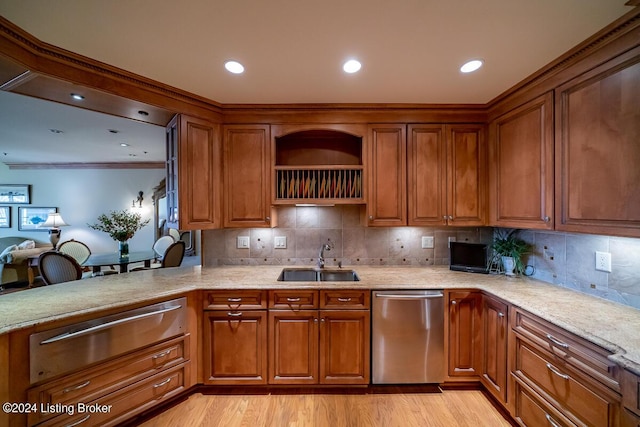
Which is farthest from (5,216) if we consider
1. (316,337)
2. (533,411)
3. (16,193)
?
(533,411)

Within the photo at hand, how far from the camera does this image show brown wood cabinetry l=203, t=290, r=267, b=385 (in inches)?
80.5

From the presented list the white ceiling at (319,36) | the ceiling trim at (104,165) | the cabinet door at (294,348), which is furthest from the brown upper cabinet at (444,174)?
the ceiling trim at (104,165)

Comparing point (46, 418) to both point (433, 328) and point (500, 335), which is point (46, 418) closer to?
point (433, 328)

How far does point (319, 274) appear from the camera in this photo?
2535 mm

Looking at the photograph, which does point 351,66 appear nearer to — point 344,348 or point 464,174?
point 464,174

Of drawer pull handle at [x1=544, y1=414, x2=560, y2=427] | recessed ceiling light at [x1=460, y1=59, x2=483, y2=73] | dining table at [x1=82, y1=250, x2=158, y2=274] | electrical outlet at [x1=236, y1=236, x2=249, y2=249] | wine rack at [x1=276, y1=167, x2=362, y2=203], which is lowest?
drawer pull handle at [x1=544, y1=414, x2=560, y2=427]

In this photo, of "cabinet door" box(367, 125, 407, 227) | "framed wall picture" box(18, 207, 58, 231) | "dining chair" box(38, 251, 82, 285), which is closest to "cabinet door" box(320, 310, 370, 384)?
"cabinet door" box(367, 125, 407, 227)

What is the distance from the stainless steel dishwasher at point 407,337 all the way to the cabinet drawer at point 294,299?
0.51 meters

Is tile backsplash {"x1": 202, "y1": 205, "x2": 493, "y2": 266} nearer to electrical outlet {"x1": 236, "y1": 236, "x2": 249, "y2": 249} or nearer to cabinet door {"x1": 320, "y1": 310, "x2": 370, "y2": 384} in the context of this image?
electrical outlet {"x1": 236, "y1": 236, "x2": 249, "y2": 249}

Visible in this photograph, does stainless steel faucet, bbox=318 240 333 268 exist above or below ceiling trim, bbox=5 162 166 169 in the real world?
below

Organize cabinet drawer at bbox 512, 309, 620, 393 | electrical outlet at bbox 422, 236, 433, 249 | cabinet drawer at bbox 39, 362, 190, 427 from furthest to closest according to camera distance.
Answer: electrical outlet at bbox 422, 236, 433, 249 < cabinet drawer at bbox 39, 362, 190, 427 < cabinet drawer at bbox 512, 309, 620, 393

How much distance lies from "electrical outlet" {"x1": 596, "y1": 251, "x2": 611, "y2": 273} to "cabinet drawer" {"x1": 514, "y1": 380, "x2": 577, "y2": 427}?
94cm

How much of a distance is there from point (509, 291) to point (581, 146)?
107 cm

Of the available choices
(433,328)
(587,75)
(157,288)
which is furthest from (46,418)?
(587,75)
